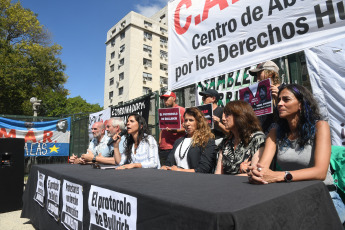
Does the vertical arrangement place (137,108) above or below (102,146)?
above

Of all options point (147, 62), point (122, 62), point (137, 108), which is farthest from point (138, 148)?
point (122, 62)

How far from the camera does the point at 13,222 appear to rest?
150 inches

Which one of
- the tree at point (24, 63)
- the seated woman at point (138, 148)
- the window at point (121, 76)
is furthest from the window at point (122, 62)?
the seated woman at point (138, 148)

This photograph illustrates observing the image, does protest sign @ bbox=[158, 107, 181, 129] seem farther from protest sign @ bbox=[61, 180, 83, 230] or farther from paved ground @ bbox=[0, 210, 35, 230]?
paved ground @ bbox=[0, 210, 35, 230]

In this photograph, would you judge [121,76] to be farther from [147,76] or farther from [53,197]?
[53,197]

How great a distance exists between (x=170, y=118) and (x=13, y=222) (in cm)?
309

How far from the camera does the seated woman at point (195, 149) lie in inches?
112

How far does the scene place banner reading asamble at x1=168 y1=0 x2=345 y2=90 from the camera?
2.73 meters

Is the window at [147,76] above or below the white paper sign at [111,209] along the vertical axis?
above

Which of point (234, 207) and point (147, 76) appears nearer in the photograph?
point (234, 207)

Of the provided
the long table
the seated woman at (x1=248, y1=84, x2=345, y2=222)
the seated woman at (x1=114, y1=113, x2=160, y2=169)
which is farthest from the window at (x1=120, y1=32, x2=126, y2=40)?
the long table

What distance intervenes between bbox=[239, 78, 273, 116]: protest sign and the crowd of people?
2 cm

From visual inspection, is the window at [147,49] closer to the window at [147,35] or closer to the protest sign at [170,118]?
the window at [147,35]

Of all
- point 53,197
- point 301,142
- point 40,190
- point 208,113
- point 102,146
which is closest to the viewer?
point 301,142
